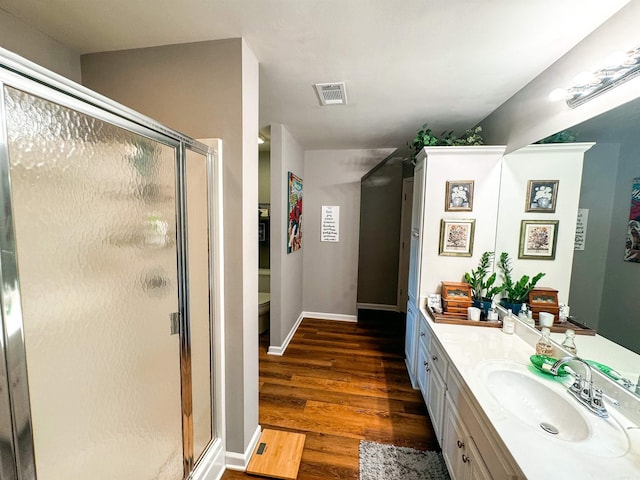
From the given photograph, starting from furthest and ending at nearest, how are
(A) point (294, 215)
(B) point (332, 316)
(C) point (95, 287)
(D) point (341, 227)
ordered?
(B) point (332, 316) → (D) point (341, 227) → (A) point (294, 215) → (C) point (95, 287)

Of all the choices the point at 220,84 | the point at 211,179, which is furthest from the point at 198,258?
the point at 220,84

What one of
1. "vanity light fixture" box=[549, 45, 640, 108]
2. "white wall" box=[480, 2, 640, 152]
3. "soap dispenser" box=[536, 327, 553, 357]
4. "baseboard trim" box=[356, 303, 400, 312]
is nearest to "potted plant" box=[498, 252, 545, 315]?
"soap dispenser" box=[536, 327, 553, 357]

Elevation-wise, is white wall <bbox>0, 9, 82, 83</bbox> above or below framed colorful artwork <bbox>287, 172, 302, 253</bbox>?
above

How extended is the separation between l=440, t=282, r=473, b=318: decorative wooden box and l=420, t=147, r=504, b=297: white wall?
116mm

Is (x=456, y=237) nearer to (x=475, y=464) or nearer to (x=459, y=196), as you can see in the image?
(x=459, y=196)

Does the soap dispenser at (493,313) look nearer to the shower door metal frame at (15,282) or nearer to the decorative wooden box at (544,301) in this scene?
the decorative wooden box at (544,301)

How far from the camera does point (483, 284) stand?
2113 mm

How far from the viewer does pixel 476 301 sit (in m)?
2.07

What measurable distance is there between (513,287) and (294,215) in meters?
2.25

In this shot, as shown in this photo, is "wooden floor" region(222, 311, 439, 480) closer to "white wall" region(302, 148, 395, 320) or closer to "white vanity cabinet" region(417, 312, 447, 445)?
"white vanity cabinet" region(417, 312, 447, 445)

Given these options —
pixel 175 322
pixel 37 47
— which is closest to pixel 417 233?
pixel 175 322

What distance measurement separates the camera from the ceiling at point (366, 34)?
1.16 metres

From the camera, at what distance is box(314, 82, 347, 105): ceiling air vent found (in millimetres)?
1838

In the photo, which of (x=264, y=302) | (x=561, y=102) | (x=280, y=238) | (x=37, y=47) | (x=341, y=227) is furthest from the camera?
(x=341, y=227)
